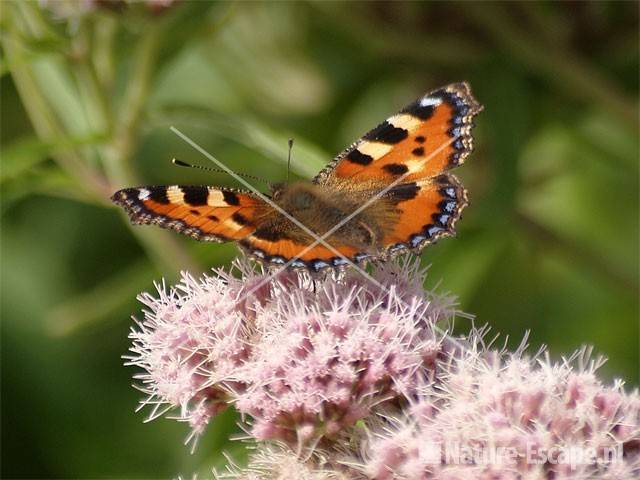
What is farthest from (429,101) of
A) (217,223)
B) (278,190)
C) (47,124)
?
(47,124)

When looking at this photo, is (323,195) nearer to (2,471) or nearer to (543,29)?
(543,29)

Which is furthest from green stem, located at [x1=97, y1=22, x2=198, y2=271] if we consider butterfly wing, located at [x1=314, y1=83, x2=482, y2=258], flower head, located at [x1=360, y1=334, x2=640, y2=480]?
flower head, located at [x1=360, y1=334, x2=640, y2=480]

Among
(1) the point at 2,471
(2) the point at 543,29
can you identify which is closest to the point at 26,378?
(1) the point at 2,471

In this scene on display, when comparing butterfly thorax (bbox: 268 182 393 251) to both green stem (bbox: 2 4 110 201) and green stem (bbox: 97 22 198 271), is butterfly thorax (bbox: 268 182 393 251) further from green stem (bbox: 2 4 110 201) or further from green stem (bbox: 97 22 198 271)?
green stem (bbox: 2 4 110 201)

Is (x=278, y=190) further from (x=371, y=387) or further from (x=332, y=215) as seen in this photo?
(x=371, y=387)

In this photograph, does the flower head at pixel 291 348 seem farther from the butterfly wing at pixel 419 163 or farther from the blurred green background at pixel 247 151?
the blurred green background at pixel 247 151
